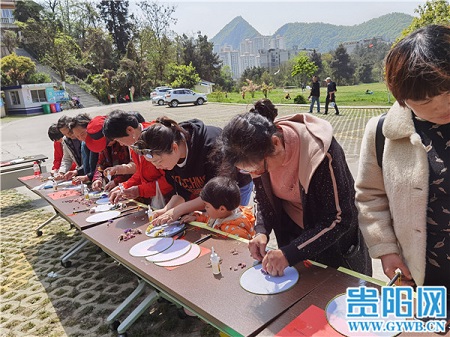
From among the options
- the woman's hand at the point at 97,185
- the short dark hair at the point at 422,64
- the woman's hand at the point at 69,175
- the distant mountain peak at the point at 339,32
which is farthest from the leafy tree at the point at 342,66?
the distant mountain peak at the point at 339,32

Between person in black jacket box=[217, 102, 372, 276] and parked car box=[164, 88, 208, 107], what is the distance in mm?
21446

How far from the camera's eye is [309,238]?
1387 millimetres

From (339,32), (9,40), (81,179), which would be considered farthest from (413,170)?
(339,32)

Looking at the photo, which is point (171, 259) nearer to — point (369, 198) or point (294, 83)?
point (369, 198)

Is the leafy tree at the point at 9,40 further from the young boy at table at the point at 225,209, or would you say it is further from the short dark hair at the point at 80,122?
the young boy at table at the point at 225,209

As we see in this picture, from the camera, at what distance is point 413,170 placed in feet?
3.74

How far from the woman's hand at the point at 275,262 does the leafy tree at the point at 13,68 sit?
102ft

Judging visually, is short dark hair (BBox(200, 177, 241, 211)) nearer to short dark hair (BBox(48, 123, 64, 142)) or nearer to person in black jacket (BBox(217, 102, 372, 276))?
person in black jacket (BBox(217, 102, 372, 276))

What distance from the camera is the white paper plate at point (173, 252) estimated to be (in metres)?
1.85

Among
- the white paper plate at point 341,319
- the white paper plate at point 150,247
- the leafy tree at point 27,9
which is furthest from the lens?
the leafy tree at point 27,9

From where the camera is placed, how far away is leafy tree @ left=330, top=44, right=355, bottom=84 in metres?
49.7

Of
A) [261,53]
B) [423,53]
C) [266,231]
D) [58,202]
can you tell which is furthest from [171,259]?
[261,53]

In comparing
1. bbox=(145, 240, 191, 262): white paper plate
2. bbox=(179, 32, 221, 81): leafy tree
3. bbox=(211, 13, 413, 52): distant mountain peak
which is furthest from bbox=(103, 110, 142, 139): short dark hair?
bbox=(211, 13, 413, 52): distant mountain peak

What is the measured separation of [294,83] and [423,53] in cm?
4583
